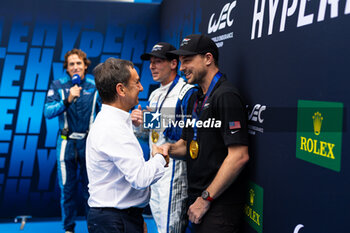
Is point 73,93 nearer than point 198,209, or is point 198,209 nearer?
point 198,209

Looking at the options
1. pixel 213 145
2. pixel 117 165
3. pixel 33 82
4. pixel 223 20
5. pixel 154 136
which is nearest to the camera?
pixel 117 165

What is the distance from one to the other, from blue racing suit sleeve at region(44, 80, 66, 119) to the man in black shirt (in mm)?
1800

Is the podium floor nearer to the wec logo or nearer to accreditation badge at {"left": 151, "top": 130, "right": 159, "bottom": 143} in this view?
accreditation badge at {"left": 151, "top": 130, "right": 159, "bottom": 143}

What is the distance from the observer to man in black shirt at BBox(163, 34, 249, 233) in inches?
64.7

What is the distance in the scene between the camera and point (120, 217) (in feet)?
5.20

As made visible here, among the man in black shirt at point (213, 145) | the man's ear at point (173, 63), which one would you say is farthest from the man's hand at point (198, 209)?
the man's ear at point (173, 63)

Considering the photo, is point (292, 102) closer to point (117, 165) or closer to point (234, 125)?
point (234, 125)

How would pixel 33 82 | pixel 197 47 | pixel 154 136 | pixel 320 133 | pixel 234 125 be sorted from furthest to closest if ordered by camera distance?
pixel 33 82 < pixel 154 136 < pixel 197 47 < pixel 234 125 < pixel 320 133

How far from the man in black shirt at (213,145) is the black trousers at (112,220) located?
13.4 inches

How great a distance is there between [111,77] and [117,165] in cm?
39

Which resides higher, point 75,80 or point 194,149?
point 75,80

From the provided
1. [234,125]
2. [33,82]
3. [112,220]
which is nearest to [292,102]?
[234,125]

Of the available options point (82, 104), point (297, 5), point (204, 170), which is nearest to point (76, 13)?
point (82, 104)

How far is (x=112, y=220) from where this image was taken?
1.57 meters
